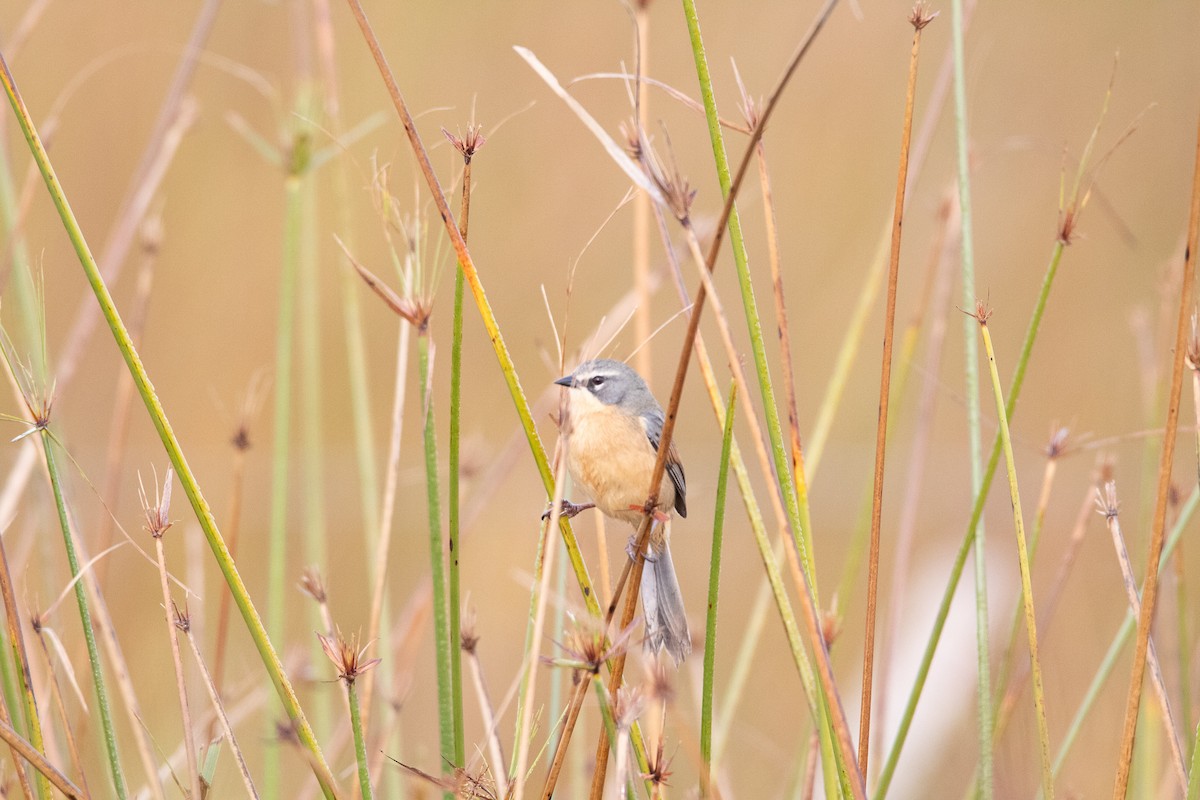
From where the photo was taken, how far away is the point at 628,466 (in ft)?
5.15

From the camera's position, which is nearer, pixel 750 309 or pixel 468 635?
pixel 750 309

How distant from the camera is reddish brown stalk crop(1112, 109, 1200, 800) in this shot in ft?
3.09

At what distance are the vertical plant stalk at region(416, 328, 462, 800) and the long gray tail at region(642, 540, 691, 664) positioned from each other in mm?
398

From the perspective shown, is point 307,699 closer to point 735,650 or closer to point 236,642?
point 236,642

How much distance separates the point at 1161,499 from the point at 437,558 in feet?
2.27

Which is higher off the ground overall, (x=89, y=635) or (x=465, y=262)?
(x=465, y=262)

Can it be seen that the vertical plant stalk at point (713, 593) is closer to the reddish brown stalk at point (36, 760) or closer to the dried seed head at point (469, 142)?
the dried seed head at point (469, 142)

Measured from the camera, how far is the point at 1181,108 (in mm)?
4406

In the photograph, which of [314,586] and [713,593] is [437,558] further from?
[713,593]

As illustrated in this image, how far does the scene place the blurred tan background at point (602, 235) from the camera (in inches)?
152

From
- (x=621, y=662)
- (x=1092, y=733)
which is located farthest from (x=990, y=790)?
(x=1092, y=733)

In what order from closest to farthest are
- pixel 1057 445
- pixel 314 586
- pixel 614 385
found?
pixel 314 586 → pixel 1057 445 → pixel 614 385

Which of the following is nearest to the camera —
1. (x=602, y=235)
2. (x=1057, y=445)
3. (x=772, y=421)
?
(x=772, y=421)

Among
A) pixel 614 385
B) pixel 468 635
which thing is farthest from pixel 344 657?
pixel 614 385
